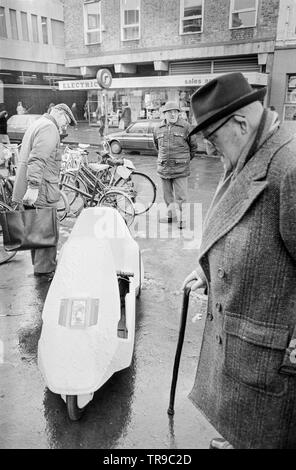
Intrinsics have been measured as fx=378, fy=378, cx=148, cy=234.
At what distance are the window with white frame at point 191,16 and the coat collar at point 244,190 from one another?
59.9 feet

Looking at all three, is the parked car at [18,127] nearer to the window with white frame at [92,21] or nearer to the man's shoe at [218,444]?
the window with white frame at [92,21]

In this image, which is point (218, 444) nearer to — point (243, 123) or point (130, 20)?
point (243, 123)

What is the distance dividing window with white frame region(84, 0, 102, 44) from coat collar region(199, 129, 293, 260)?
60.1ft

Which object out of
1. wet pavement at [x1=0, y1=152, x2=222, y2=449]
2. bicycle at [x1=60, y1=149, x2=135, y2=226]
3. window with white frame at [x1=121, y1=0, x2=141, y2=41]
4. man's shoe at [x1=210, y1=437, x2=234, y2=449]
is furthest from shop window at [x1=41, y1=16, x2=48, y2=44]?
man's shoe at [x1=210, y1=437, x2=234, y2=449]

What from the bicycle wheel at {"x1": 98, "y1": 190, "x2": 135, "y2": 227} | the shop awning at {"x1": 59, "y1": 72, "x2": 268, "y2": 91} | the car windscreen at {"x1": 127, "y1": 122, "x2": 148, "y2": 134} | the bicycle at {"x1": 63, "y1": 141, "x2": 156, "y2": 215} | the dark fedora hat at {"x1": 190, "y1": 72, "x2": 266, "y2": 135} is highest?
the shop awning at {"x1": 59, "y1": 72, "x2": 268, "y2": 91}

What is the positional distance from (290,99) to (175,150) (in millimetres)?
12646

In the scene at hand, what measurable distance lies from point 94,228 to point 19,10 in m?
17.9

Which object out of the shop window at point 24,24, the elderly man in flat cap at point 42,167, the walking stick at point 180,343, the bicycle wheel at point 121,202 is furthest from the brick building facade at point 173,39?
the walking stick at point 180,343

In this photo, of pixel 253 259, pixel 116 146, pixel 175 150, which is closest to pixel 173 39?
pixel 116 146

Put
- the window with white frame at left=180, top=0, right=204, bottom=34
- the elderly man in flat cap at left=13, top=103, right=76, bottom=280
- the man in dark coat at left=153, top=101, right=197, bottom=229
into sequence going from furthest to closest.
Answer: the window with white frame at left=180, top=0, right=204, bottom=34 → the man in dark coat at left=153, top=101, right=197, bottom=229 → the elderly man in flat cap at left=13, top=103, right=76, bottom=280

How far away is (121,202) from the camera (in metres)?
6.73

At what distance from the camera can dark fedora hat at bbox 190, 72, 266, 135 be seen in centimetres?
131

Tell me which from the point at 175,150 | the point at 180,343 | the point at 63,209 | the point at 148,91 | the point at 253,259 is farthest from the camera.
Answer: the point at 148,91

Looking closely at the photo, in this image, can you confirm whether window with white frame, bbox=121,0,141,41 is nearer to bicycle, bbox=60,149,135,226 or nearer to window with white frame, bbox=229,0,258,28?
window with white frame, bbox=229,0,258,28
